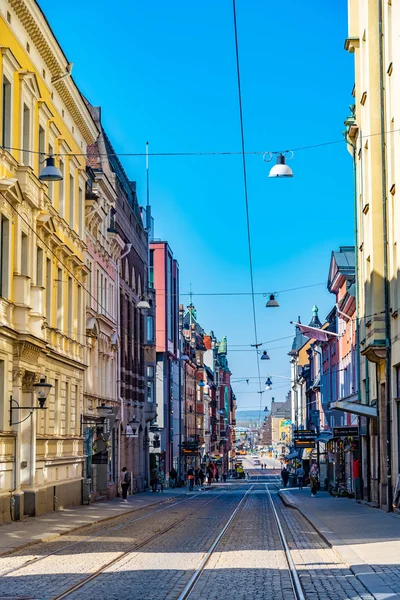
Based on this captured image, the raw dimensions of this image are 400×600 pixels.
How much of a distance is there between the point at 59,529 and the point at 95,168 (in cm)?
2525

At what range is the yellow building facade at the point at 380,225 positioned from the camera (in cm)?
2970

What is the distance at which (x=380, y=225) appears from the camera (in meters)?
32.2

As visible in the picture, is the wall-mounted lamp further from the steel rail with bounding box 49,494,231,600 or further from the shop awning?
the shop awning

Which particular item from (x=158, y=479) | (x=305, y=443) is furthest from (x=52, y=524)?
(x=158, y=479)

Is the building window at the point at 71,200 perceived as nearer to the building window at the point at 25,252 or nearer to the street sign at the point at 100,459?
the building window at the point at 25,252

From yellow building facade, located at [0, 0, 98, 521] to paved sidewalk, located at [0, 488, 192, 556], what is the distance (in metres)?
0.58

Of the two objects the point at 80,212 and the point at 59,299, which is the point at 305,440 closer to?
the point at 80,212

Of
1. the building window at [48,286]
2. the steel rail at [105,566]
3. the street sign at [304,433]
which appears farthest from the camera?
the street sign at [304,433]

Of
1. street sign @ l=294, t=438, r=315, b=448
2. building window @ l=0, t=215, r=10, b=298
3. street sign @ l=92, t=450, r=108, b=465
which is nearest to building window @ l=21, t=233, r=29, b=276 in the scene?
building window @ l=0, t=215, r=10, b=298

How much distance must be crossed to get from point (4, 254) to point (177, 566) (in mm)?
12951

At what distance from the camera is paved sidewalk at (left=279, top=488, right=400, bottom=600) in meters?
14.2

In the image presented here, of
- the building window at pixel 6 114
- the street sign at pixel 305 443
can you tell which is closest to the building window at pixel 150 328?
the street sign at pixel 305 443

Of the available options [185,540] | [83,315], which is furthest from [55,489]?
[185,540]

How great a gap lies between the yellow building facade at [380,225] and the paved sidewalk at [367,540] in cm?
163
